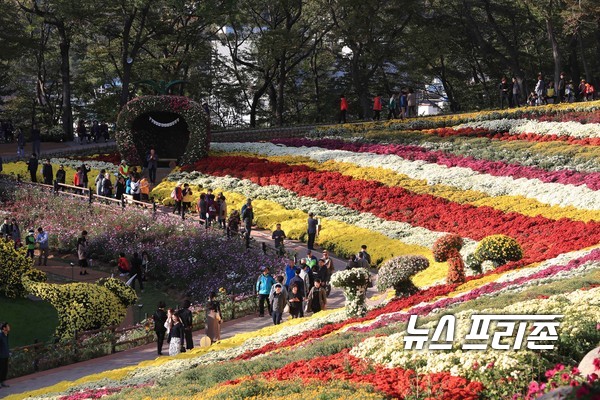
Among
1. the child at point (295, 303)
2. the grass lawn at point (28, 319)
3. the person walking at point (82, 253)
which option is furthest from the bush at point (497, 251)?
the person walking at point (82, 253)

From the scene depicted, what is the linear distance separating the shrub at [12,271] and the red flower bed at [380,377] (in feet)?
43.7

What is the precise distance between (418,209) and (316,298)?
10.7m

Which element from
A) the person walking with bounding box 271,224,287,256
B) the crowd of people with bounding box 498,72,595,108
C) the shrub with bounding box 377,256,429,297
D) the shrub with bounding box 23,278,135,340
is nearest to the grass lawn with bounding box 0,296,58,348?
the shrub with bounding box 23,278,135,340

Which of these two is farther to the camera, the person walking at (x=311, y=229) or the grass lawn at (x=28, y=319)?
the person walking at (x=311, y=229)

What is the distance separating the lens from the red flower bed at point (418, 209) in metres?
26.8

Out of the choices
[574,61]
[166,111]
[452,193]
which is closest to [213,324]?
[452,193]

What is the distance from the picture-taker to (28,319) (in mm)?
25656

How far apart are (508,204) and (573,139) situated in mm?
8430

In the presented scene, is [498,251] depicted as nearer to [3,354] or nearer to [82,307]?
[82,307]

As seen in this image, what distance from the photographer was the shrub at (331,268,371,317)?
21.4 metres

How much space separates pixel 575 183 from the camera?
108ft

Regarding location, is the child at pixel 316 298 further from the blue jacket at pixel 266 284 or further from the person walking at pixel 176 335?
the person walking at pixel 176 335

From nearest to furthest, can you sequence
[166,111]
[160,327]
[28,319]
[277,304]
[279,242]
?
[160,327] → [277,304] → [28,319] → [279,242] → [166,111]

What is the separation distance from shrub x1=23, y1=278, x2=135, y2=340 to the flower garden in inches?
148
